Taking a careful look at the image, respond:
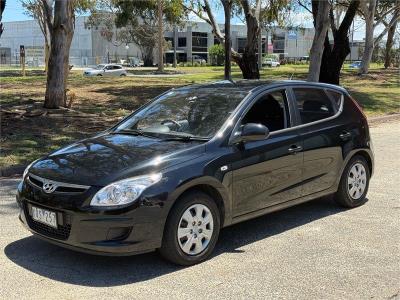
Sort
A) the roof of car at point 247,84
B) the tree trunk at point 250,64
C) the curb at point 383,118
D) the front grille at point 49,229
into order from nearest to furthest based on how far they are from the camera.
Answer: the front grille at point 49,229, the roof of car at point 247,84, the curb at point 383,118, the tree trunk at point 250,64

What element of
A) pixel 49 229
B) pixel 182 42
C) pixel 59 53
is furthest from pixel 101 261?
pixel 182 42

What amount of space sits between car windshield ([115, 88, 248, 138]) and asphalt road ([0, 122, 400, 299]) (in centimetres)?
119

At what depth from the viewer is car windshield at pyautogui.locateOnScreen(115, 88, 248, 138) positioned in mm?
5680

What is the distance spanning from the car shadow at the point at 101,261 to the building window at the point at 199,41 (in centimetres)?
10327

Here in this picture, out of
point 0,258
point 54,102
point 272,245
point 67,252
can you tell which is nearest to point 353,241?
point 272,245

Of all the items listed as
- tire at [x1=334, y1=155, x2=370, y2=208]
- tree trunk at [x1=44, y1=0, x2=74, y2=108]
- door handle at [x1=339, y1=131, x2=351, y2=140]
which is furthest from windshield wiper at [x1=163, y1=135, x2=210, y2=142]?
tree trunk at [x1=44, y1=0, x2=74, y2=108]

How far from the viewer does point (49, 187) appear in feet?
16.0

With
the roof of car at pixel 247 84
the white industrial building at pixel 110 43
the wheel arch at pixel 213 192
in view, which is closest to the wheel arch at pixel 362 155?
the roof of car at pixel 247 84

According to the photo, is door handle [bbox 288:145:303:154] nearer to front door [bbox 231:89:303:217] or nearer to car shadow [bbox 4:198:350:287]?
front door [bbox 231:89:303:217]

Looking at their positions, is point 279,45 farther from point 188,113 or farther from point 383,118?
point 188,113

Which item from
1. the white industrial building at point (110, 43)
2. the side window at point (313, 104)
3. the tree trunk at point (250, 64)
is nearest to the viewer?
the side window at point (313, 104)

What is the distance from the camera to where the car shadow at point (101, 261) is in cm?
479

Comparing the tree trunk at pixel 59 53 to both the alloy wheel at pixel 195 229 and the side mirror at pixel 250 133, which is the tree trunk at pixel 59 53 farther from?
the alloy wheel at pixel 195 229

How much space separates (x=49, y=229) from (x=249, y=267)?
69.6 inches
